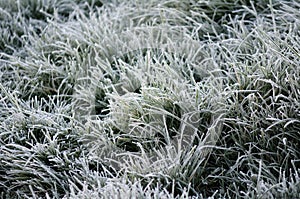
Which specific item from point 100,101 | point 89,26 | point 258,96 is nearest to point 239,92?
point 258,96

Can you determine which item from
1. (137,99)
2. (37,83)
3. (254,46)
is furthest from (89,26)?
(254,46)

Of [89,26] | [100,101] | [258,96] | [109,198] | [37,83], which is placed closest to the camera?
[109,198]

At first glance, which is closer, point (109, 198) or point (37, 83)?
point (109, 198)

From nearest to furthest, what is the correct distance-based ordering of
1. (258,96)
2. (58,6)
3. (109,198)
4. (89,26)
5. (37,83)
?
(109,198) < (258,96) < (37,83) < (89,26) < (58,6)

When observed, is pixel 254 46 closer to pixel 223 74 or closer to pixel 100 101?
pixel 223 74

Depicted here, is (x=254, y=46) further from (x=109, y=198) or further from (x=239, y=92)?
(x=109, y=198)

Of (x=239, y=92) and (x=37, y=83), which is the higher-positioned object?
(x=239, y=92)

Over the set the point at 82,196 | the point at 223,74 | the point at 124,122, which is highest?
the point at 223,74
